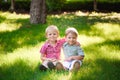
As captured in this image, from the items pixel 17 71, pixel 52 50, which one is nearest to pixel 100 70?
pixel 52 50

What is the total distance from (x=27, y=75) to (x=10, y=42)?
3.73 metres

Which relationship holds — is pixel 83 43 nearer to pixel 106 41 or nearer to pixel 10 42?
pixel 106 41

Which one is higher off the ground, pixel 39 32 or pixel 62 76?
pixel 62 76

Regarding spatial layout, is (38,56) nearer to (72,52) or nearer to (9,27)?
(72,52)

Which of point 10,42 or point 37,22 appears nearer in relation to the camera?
point 10,42

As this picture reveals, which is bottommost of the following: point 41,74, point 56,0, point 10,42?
point 56,0

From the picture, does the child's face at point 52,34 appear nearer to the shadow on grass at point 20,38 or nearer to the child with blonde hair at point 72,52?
the child with blonde hair at point 72,52

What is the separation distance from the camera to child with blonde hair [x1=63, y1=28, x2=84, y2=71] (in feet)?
21.1

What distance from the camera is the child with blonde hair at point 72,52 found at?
644cm

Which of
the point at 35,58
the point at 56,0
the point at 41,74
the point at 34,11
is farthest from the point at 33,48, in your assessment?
the point at 56,0

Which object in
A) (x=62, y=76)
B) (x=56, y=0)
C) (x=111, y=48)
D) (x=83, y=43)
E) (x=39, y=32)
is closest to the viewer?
(x=62, y=76)

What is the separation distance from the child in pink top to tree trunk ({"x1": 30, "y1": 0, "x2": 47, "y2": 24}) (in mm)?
6884

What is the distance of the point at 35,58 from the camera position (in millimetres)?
7773

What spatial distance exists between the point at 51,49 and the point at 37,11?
707 cm
